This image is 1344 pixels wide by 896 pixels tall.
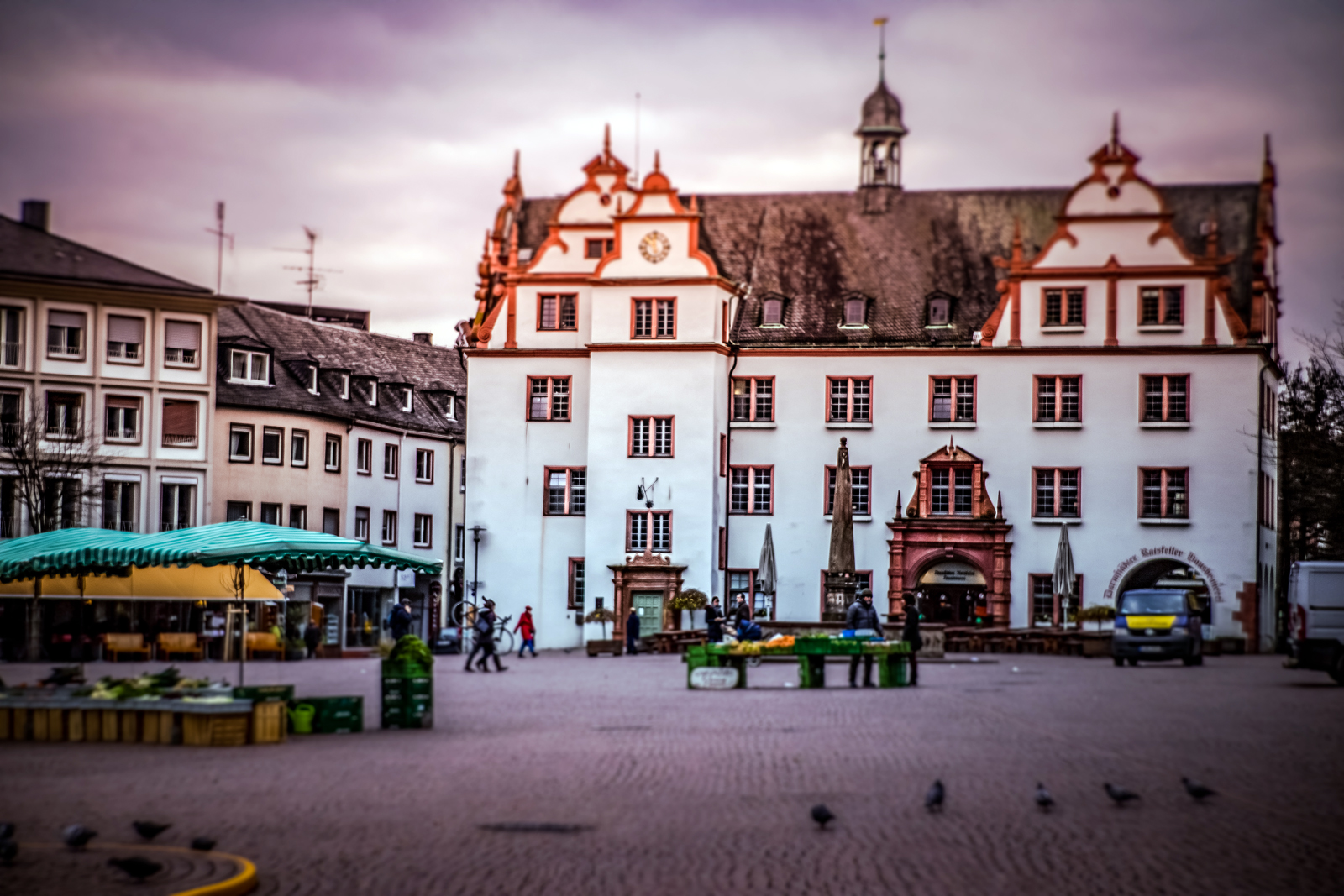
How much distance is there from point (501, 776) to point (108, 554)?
13333mm

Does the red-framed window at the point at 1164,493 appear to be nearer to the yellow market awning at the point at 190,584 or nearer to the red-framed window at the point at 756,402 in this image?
the red-framed window at the point at 756,402

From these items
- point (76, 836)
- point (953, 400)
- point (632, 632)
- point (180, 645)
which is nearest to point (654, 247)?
point (953, 400)

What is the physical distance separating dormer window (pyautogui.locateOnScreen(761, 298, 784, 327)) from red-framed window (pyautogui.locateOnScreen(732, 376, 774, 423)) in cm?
194

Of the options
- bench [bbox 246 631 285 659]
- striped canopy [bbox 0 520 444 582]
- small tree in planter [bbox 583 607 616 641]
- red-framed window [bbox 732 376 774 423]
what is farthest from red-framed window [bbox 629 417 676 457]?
striped canopy [bbox 0 520 444 582]

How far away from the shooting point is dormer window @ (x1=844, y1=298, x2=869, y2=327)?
202 ft

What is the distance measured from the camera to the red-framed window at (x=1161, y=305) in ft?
191

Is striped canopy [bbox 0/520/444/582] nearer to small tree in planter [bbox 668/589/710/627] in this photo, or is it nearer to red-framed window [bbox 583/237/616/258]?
small tree in planter [bbox 668/589/710/627]

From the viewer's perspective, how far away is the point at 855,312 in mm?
61688

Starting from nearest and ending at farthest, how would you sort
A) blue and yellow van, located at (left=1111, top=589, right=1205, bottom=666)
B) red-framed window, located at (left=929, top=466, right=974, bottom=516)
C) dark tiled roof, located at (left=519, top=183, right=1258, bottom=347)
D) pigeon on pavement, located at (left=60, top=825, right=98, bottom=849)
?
pigeon on pavement, located at (left=60, top=825, right=98, bottom=849), blue and yellow van, located at (left=1111, top=589, right=1205, bottom=666), red-framed window, located at (left=929, top=466, right=974, bottom=516), dark tiled roof, located at (left=519, top=183, right=1258, bottom=347)

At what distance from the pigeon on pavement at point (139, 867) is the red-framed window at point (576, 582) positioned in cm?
4893

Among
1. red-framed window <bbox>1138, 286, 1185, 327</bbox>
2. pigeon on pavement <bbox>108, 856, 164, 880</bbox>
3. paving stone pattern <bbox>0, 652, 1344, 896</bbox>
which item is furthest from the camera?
red-framed window <bbox>1138, 286, 1185, 327</bbox>

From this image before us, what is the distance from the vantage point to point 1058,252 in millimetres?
Result: 59094

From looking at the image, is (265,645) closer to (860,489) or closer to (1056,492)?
(860,489)

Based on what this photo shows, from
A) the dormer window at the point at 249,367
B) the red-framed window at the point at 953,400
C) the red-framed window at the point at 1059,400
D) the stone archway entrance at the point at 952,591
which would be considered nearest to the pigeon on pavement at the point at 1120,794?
the stone archway entrance at the point at 952,591
